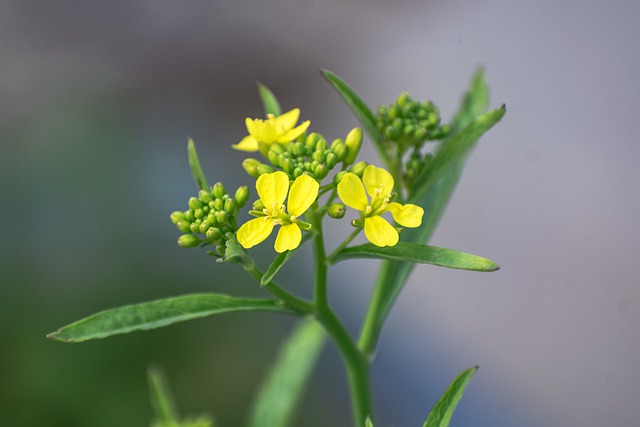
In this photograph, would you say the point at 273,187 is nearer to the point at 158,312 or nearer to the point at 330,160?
the point at 330,160

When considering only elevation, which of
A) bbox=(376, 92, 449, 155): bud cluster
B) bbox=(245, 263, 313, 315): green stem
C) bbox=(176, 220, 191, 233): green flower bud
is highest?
bbox=(376, 92, 449, 155): bud cluster

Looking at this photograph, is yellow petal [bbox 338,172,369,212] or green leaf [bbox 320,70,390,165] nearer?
yellow petal [bbox 338,172,369,212]

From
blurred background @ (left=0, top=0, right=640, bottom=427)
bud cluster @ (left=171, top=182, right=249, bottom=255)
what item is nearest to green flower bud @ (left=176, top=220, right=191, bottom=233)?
bud cluster @ (left=171, top=182, right=249, bottom=255)

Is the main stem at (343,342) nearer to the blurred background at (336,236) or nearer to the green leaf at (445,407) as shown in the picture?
the green leaf at (445,407)

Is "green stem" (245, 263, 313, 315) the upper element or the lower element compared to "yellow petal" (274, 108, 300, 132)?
lower

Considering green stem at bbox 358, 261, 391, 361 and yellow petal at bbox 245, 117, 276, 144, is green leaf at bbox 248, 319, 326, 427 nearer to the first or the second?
green stem at bbox 358, 261, 391, 361

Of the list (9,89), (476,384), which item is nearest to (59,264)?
(9,89)

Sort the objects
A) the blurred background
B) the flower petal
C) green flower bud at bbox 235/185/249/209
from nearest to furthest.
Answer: the flower petal, green flower bud at bbox 235/185/249/209, the blurred background

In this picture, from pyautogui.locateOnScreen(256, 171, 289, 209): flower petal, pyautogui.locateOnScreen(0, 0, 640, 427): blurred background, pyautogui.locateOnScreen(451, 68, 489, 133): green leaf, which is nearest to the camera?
pyautogui.locateOnScreen(256, 171, 289, 209): flower petal
